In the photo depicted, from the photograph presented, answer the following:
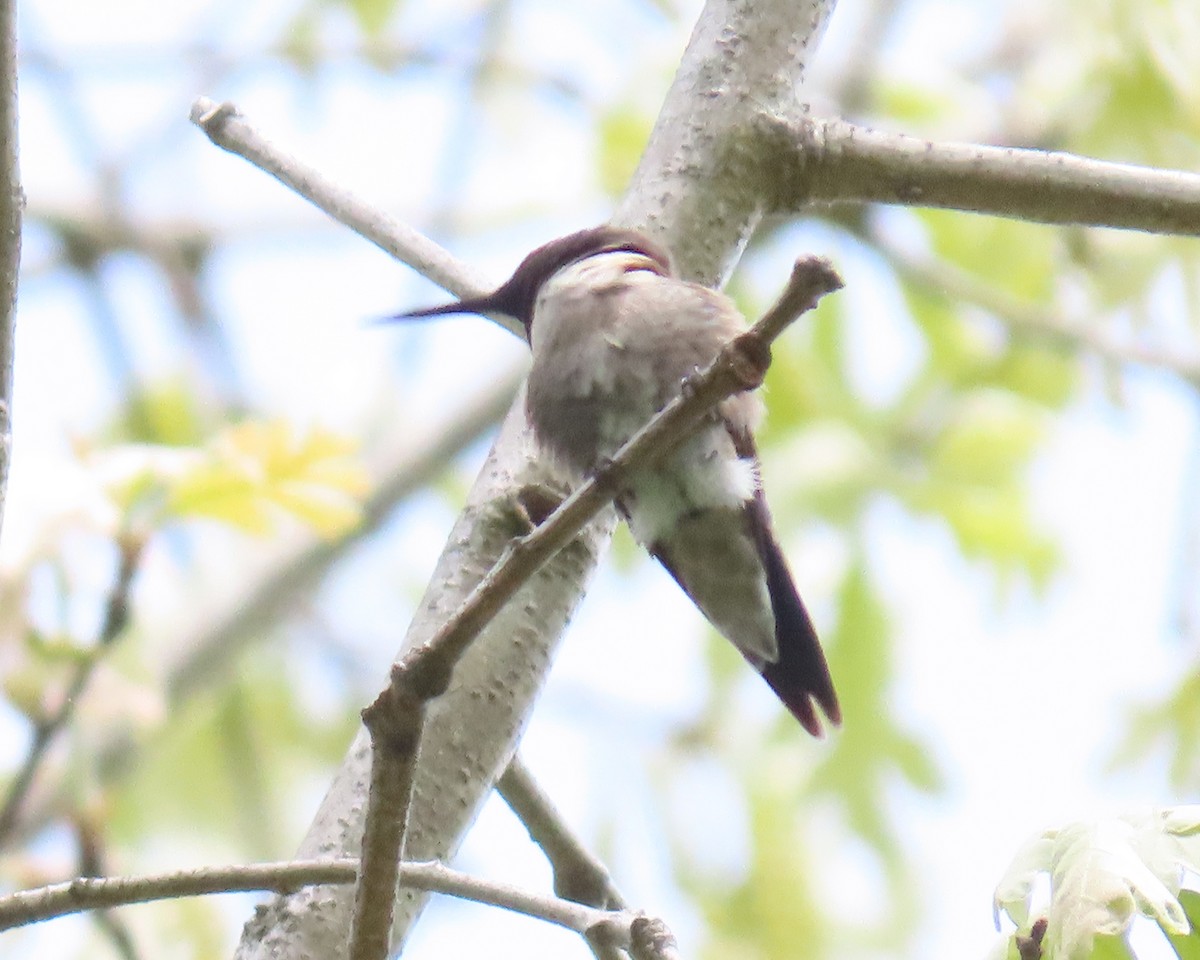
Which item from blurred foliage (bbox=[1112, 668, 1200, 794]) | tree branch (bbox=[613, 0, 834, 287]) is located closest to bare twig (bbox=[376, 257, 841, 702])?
tree branch (bbox=[613, 0, 834, 287])

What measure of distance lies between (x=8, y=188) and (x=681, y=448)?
1.11 metres

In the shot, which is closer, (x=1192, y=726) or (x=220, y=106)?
(x=220, y=106)

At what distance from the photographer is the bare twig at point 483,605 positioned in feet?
4.71

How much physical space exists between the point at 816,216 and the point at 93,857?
10.5ft

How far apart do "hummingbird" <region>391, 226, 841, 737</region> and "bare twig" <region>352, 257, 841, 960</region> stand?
87 centimetres

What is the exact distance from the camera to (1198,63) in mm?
3918

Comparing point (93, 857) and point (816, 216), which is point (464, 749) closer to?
point (93, 857)

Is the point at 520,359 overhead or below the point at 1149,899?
overhead

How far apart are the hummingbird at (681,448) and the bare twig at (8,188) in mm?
964

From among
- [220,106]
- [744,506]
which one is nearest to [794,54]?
[744,506]

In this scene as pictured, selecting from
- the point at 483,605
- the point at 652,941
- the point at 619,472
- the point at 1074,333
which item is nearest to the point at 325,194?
the point at 619,472

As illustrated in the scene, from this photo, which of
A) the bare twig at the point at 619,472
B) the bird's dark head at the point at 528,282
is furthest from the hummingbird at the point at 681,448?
the bare twig at the point at 619,472

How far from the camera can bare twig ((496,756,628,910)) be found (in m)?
2.25

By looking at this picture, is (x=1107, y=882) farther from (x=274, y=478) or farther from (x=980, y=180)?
(x=274, y=478)
